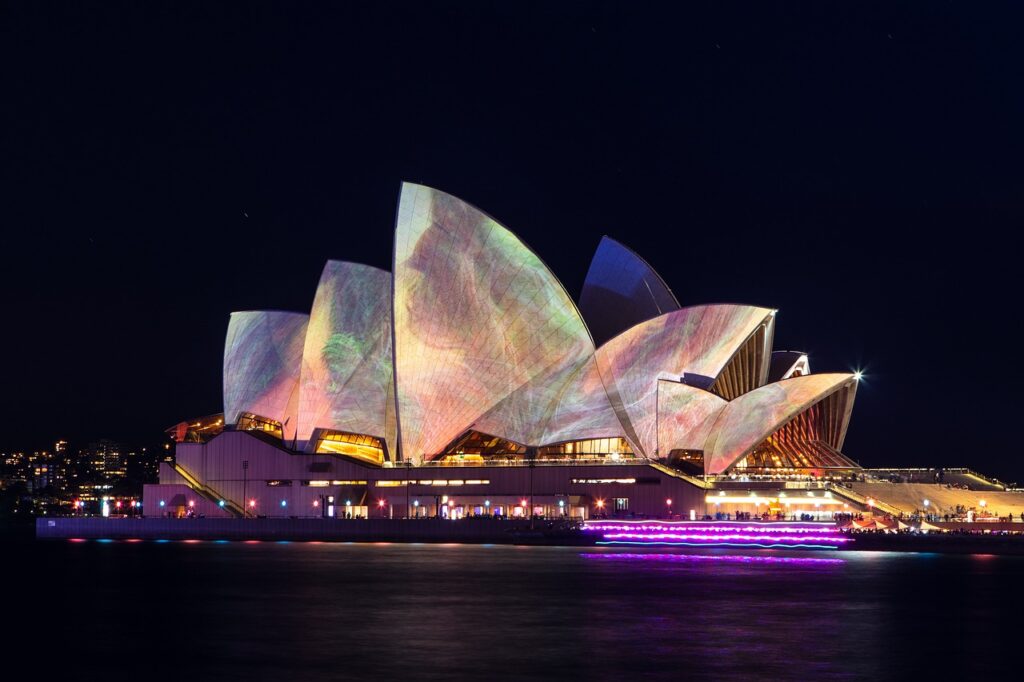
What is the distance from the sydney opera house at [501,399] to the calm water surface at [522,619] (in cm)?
1776

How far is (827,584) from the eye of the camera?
41.6 m

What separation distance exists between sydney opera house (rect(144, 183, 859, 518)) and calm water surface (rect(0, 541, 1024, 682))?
58.3 ft

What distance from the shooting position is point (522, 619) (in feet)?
107

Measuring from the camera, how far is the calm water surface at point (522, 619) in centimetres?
2559

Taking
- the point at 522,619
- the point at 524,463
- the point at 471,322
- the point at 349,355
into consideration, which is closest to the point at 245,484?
the point at 349,355

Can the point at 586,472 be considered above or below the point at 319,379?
below

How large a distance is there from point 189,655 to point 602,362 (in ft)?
153

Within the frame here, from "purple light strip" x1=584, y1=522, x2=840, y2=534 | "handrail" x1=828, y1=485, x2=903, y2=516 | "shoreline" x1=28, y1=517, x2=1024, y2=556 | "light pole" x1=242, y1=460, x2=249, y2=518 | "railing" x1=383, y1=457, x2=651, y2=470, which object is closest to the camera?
"shoreline" x1=28, y1=517, x2=1024, y2=556

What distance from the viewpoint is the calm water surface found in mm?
25594

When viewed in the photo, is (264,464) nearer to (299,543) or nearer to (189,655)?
(299,543)

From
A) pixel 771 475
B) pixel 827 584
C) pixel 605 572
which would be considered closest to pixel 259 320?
pixel 771 475

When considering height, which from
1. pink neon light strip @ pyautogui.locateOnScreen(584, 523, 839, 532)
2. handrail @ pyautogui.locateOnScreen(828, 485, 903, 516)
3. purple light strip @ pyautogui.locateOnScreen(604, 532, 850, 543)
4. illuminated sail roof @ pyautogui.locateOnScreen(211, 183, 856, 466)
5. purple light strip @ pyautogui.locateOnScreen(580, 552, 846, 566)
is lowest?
purple light strip @ pyautogui.locateOnScreen(580, 552, 846, 566)

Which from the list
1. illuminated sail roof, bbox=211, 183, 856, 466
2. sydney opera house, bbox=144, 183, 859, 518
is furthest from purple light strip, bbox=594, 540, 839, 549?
illuminated sail roof, bbox=211, 183, 856, 466

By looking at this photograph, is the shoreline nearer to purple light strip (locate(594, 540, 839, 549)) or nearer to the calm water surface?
purple light strip (locate(594, 540, 839, 549))
